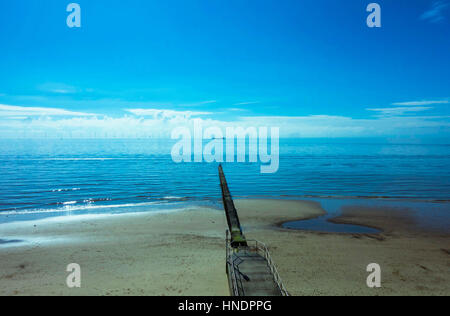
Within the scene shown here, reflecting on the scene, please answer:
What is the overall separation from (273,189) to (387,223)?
1927 centimetres

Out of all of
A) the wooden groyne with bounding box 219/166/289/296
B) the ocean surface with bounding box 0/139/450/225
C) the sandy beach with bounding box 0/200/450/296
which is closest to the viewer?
the wooden groyne with bounding box 219/166/289/296

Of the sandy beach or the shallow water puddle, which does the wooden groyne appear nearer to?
the sandy beach

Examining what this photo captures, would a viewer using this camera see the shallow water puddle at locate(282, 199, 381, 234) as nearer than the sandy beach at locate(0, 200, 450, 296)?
No

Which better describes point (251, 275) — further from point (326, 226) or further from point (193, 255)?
point (326, 226)

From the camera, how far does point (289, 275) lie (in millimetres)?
15250

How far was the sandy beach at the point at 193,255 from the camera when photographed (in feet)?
46.0

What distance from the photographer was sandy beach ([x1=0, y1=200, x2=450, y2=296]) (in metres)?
14.0

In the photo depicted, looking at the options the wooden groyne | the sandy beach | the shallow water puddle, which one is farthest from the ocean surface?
the wooden groyne

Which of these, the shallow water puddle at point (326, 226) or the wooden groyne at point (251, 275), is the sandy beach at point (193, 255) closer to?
the shallow water puddle at point (326, 226)

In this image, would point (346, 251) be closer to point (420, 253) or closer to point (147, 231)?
point (420, 253)

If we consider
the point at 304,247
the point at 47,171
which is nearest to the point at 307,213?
the point at 304,247

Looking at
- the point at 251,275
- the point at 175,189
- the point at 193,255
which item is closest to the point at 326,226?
the point at 193,255

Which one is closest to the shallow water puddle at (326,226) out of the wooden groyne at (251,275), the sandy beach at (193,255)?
the sandy beach at (193,255)

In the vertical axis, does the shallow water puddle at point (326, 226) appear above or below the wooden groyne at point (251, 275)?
below
